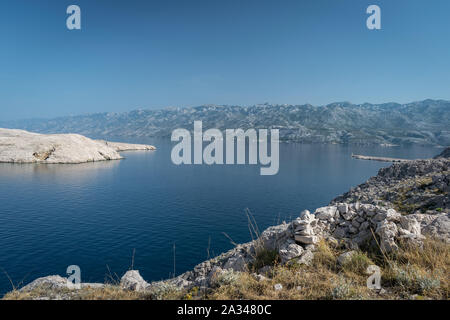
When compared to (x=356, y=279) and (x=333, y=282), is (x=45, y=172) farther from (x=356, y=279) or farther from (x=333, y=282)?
(x=356, y=279)

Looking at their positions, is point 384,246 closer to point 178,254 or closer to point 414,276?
point 414,276

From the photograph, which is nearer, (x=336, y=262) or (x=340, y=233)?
(x=336, y=262)

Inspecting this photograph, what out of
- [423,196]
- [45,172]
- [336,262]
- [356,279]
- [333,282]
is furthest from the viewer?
[45,172]

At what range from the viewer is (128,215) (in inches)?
1852

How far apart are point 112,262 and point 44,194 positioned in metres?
42.3

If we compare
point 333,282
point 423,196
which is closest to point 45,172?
point 333,282

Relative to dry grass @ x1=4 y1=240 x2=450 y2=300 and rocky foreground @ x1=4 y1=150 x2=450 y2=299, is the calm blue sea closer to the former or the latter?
dry grass @ x1=4 y1=240 x2=450 y2=300

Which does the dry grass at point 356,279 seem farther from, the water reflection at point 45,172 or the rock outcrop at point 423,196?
the water reflection at point 45,172

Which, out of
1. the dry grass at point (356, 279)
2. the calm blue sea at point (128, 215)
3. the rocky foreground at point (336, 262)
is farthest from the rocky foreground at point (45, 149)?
the dry grass at point (356, 279)

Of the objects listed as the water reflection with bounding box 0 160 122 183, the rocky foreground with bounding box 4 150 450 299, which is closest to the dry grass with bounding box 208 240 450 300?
the rocky foreground with bounding box 4 150 450 299

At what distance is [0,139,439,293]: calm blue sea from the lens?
98.1 ft

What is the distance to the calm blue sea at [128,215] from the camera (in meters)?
29.9
